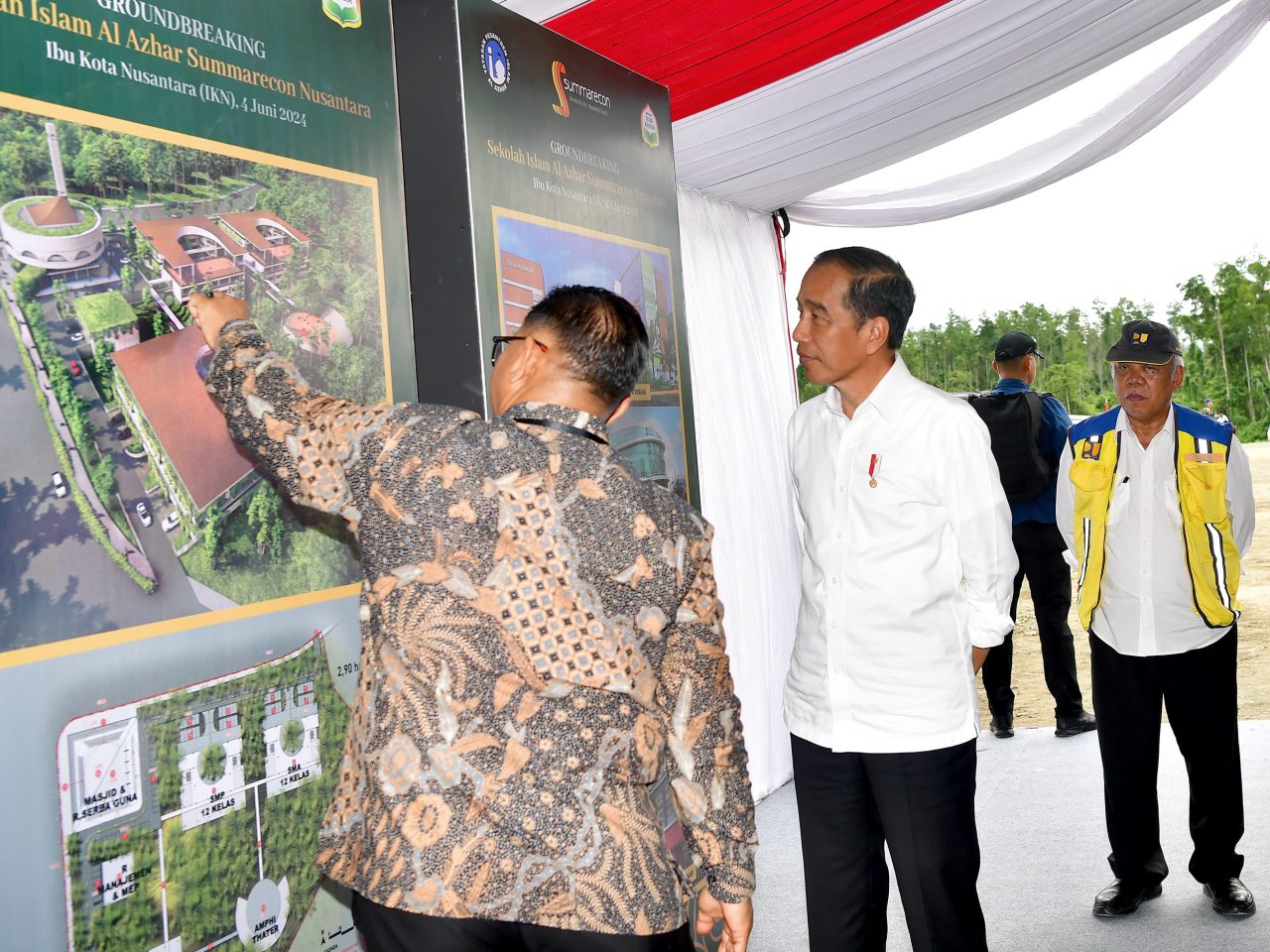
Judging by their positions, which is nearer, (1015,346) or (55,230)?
(55,230)

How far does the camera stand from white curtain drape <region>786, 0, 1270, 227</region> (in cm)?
382

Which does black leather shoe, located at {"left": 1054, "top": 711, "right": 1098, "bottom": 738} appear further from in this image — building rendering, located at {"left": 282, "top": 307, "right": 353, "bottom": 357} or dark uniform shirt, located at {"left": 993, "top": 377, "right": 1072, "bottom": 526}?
building rendering, located at {"left": 282, "top": 307, "right": 353, "bottom": 357}

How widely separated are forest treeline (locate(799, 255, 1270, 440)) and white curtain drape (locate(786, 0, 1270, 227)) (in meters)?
0.86

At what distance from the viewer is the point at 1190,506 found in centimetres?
286

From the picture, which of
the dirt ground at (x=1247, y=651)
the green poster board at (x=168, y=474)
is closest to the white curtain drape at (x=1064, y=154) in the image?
the dirt ground at (x=1247, y=651)

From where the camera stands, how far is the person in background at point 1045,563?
184 inches

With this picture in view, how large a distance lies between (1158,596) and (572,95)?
6.71 feet

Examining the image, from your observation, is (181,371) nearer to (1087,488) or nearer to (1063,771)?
(1087,488)

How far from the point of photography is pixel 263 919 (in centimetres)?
165

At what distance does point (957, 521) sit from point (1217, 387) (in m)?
5.96

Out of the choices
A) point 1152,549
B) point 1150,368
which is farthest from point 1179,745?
point 1150,368

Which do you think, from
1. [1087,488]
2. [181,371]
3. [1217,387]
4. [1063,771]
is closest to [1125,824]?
[1087,488]

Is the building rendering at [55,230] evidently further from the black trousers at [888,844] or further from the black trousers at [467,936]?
the black trousers at [888,844]

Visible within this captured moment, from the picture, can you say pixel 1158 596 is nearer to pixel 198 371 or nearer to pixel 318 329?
pixel 318 329
